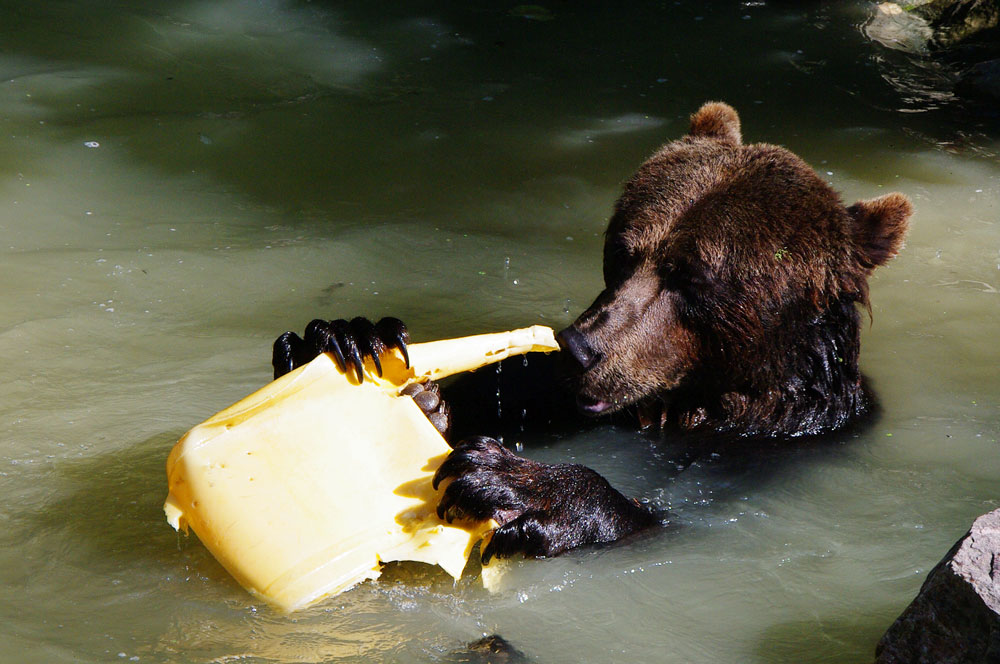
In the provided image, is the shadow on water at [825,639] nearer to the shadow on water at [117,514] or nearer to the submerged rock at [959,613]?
the submerged rock at [959,613]

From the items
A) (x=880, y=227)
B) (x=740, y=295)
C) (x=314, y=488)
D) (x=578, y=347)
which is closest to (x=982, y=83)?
(x=880, y=227)

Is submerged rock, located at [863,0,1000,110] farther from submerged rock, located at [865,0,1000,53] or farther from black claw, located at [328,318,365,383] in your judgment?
black claw, located at [328,318,365,383]

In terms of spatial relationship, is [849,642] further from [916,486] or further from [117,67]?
[117,67]

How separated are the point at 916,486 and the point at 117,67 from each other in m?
7.31

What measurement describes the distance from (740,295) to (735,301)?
0.03 m

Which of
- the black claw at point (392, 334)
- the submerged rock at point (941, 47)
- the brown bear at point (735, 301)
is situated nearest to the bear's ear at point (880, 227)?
the brown bear at point (735, 301)

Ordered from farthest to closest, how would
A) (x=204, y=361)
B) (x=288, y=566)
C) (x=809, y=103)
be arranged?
(x=809, y=103) < (x=204, y=361) < (x=288, y=566)

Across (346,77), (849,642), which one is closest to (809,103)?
(346,77)

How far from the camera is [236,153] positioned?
24.1 ft

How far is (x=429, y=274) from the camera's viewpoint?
19.3 ft

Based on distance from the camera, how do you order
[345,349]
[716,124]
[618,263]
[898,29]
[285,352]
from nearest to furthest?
[345,349], [285,352], [618,263], [716,124], [898,29]

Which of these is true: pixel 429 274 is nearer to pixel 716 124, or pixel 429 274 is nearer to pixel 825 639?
pixel 716 124

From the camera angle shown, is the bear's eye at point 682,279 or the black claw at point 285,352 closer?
the black claw at point 285,352

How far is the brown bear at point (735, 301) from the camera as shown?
154 inches
